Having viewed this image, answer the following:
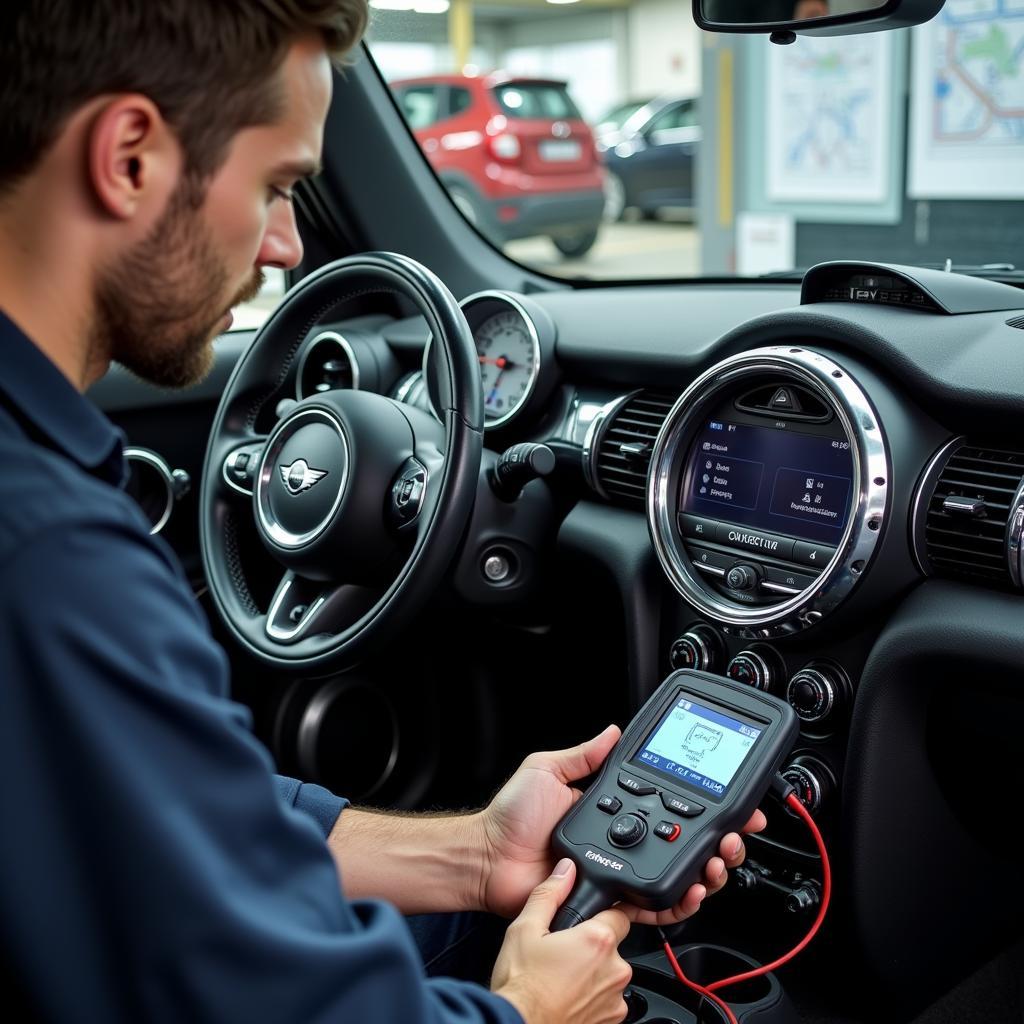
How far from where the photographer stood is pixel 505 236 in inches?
309

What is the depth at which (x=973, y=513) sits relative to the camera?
1.45m

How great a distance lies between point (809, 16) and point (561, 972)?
1.18 meters

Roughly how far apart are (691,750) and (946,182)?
13.0 ft

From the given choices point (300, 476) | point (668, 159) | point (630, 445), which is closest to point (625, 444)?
point (630, 445)

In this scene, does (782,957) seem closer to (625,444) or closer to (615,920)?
(615,920)

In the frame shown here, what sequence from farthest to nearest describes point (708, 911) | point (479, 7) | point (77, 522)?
point (479, 7) → point (708, 911) → point (77, 522)

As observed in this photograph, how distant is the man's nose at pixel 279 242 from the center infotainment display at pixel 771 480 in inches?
29.3

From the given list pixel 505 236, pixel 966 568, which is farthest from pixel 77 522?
pixel 505 236

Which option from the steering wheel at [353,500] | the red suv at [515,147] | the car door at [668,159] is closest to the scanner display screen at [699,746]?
the steering wheel at [353,500]

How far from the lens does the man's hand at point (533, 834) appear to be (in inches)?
53.2

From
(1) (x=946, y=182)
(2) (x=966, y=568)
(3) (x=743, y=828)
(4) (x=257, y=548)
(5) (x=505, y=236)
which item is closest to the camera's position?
(3) (x=743, y=828)

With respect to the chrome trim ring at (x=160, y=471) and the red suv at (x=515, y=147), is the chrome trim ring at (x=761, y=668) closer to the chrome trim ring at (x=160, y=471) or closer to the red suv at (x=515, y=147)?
the chrome trim ring at (x=160, y=471)

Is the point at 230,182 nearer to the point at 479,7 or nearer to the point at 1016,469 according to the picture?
the point at 1016,469

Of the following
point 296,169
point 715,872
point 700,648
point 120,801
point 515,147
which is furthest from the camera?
point 515,147
